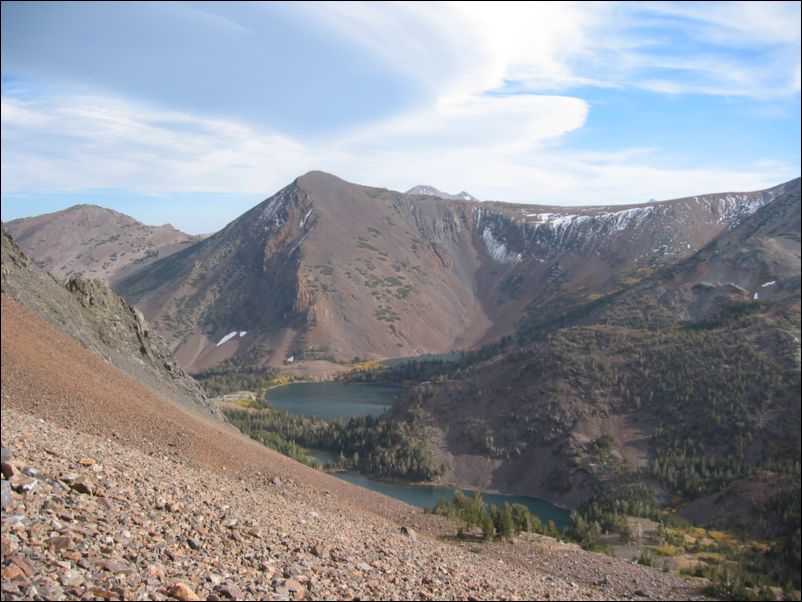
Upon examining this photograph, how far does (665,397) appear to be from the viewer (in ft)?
168

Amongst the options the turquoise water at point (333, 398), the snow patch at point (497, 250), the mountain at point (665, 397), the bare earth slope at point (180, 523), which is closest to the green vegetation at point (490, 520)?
the bare earth slope at point (180, 523)

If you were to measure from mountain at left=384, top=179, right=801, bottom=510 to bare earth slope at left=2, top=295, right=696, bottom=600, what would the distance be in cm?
2519

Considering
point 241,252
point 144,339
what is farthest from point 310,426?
point 241,252

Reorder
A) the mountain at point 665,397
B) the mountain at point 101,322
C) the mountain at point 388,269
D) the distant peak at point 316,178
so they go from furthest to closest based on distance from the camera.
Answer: the distant peak at point 316,178
the mountain at point 388,269
the mountain at point 665,397
the mountain at point 101,322

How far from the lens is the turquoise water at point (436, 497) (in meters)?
46.0

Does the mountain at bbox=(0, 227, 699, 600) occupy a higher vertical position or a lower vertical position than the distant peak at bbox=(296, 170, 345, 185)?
lower

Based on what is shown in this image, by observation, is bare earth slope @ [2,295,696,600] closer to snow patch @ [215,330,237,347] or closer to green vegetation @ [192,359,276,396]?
green vegetation @ [192,359,276,396]

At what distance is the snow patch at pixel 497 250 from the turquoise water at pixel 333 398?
72.5 m

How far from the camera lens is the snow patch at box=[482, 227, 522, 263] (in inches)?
6393

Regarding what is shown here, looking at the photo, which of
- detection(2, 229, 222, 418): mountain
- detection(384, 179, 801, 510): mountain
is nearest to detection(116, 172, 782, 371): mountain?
detection(384, 179, 801, 510): mountain

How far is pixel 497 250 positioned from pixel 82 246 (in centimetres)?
12624

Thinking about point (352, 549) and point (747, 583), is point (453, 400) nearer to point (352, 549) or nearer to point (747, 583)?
point (747, 583)

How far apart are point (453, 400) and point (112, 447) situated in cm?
5137

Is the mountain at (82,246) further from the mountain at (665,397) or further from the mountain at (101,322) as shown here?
the mountain at (101,322)
